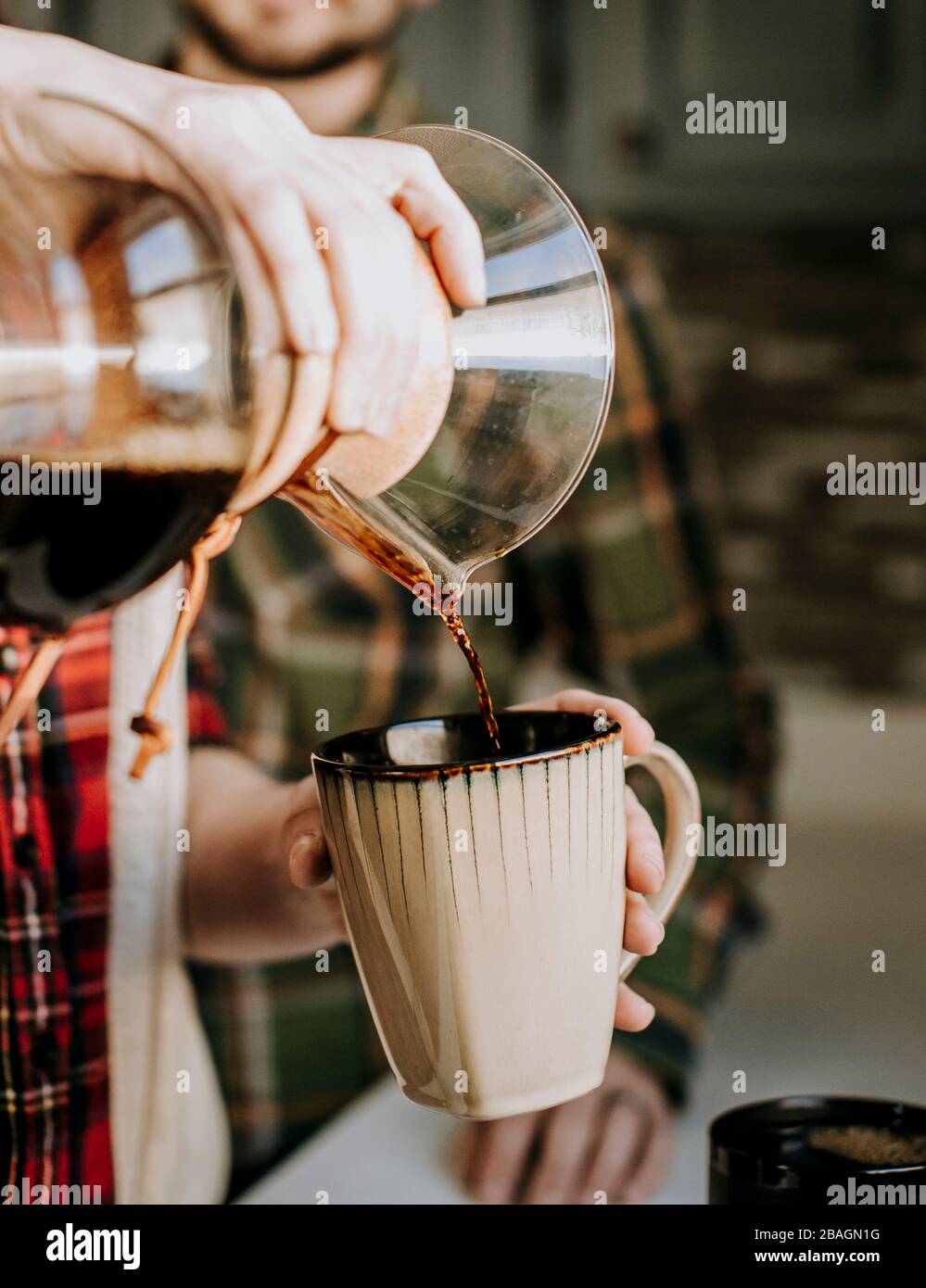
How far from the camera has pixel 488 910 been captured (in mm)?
320

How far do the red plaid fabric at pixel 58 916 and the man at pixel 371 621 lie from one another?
28 cm

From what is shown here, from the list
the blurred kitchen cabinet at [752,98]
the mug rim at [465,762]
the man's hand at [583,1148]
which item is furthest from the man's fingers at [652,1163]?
the blurred kitchen cabinet at [752,98]

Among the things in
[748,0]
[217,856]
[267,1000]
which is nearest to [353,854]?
[217,856]

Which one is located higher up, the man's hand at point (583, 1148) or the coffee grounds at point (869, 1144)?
the coffee grounds at point (869, 1144)

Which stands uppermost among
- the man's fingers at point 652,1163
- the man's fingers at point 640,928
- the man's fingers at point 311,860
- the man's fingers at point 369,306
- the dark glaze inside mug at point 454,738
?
the man's fingers at point 369,306

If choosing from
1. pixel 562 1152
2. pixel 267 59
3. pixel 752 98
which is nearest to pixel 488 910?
pixel 562 1152

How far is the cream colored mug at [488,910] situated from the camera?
12.4 inches

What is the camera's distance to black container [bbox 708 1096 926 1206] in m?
0.35

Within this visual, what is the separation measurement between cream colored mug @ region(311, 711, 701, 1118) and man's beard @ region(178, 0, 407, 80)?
72 centimetres

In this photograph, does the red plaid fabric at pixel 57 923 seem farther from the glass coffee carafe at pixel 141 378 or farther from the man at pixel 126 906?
the glass coffee carafe at pixel 141 378

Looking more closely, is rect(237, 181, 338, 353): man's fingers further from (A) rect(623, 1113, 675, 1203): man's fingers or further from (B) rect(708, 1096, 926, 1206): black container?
(A) rect(623, 1113, 675, 1203): man's fingers

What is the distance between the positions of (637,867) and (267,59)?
2.47ft

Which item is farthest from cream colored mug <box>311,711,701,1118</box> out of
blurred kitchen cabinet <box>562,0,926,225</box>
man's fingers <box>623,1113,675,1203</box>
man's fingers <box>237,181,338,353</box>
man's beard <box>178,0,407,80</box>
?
blurred kitchen cabinet <box>562,0,926,225</box>
